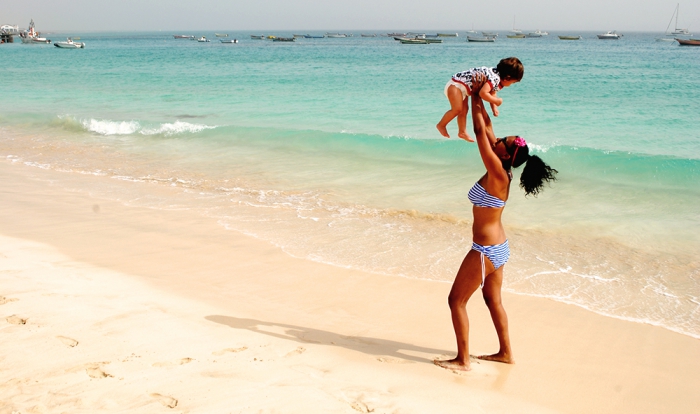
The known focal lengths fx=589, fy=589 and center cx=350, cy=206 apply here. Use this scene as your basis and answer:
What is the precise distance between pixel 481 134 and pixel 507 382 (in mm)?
1720

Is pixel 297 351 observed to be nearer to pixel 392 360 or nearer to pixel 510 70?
pixel 392 360

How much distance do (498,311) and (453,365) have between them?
1.64 feet

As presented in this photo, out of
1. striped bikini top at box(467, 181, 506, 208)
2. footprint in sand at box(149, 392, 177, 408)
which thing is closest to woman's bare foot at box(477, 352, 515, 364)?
striped bikini top at box(467, 181, 506, 208)

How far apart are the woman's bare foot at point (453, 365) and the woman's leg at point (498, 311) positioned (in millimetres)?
268

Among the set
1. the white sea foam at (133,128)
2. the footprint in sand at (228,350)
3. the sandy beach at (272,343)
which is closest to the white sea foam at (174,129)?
the white sea foam at (133,128)

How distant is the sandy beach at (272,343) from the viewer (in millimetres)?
3516

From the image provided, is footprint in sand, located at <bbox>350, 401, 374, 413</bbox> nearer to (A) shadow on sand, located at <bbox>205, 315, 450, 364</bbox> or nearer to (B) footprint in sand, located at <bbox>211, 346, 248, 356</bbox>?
(A) shadow on sand, located at <bbox>205, 315, 450, 364</bbox>

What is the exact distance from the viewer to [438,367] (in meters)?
4.20

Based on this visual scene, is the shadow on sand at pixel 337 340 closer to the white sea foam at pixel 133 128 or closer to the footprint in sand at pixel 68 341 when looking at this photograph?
the footprint in sand at pixel 68 341

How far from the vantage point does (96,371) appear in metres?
3.64

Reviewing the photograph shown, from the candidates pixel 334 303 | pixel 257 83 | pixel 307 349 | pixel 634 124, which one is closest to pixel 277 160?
pixel 334 303

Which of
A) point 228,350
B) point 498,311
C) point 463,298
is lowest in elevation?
point 228,350

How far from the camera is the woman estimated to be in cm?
379

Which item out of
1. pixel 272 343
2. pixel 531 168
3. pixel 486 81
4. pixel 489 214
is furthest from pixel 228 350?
pixel 486 81
